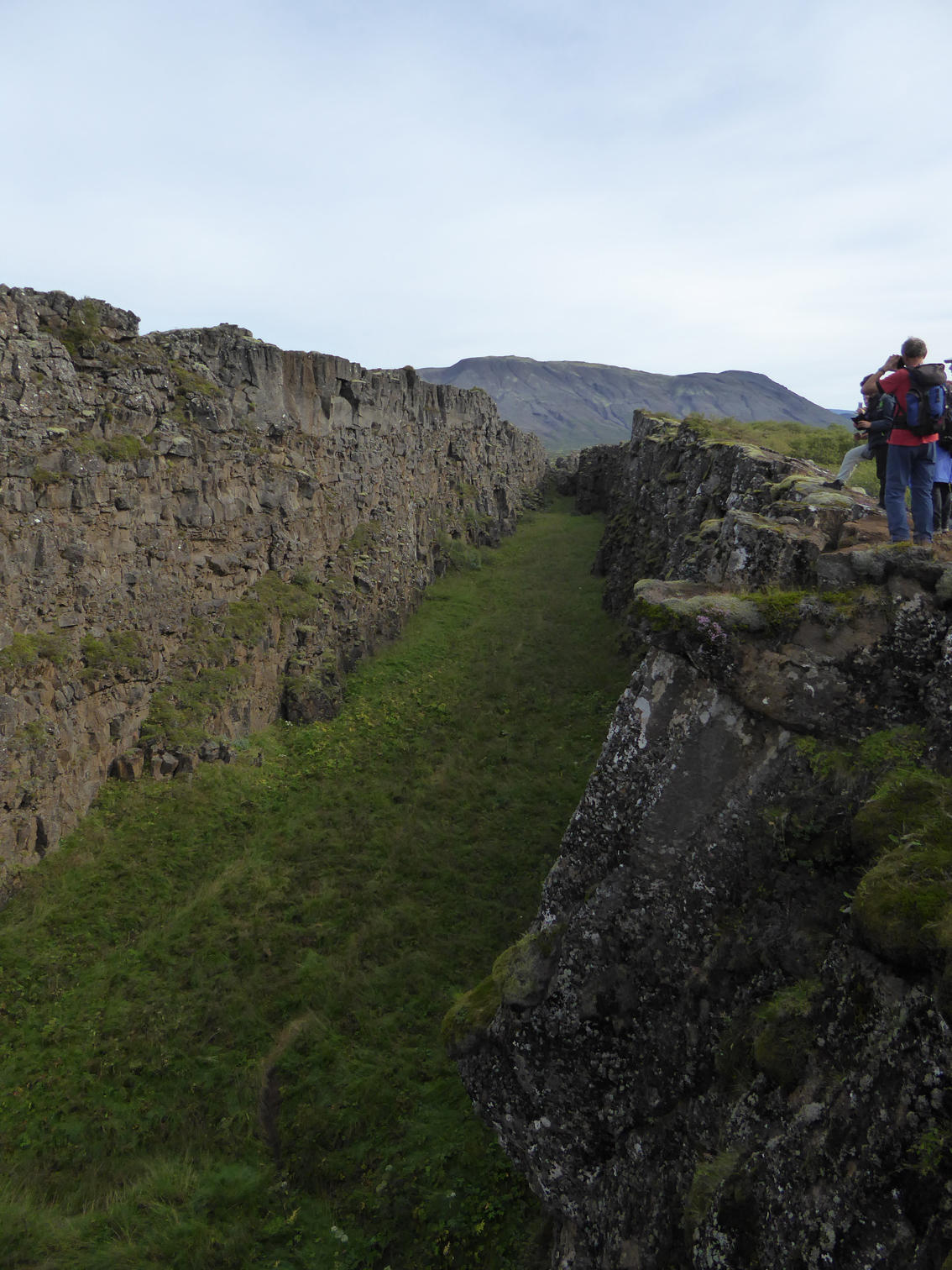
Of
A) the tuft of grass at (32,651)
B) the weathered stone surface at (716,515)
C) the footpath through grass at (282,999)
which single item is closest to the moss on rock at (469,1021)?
the footpath through grass at (282,999)

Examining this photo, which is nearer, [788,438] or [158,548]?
[158,548]

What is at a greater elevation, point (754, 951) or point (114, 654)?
point (114, 654)

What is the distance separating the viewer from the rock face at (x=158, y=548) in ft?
47.2

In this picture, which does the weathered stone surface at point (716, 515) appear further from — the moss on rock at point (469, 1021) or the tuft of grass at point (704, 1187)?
the moss on rock at point (469, 1021)

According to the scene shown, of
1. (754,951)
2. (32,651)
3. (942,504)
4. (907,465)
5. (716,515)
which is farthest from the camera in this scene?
(716,515)

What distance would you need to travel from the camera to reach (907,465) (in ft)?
27.3

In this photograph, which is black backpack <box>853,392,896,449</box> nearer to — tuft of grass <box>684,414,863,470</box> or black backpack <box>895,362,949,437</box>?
black backpack <box>895,362,949,437</box>

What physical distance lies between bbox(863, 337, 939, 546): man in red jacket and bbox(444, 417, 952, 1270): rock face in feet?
1.61

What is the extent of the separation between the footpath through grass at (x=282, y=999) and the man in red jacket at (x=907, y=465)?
8.92 m

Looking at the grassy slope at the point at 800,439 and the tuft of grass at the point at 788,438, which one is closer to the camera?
the grassy slope at the point at 800,439

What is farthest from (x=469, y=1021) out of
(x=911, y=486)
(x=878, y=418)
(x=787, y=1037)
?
(x=878, y=418)

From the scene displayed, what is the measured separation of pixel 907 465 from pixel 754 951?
19.4 feet

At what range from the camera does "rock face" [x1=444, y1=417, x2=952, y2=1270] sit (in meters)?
4.29

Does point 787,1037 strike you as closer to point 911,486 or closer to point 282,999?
point 911,486
